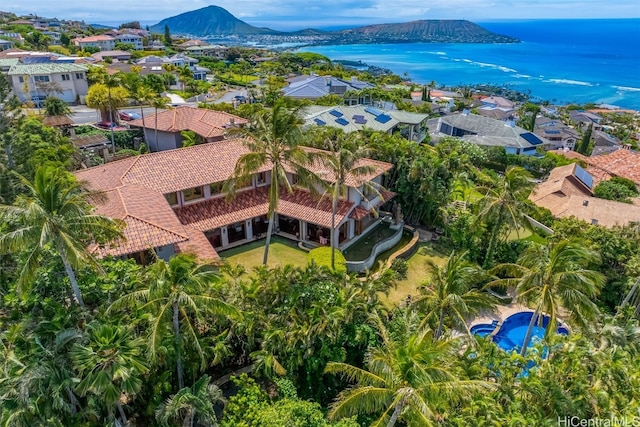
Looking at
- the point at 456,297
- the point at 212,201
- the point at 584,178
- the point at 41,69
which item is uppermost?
the point at 41,69

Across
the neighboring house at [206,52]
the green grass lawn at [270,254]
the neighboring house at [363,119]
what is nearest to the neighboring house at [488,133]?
the neighboring house at [363,119]

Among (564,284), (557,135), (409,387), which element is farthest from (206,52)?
(409,387)

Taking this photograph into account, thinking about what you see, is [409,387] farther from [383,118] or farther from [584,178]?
[584,178]

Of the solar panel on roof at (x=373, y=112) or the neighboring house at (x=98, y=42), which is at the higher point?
the neighboring house at (x=98, y=42)

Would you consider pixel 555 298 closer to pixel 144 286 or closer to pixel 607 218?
pixel 144 286

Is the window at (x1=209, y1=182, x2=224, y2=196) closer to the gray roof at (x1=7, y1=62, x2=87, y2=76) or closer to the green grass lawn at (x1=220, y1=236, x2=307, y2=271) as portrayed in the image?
the green grass lawn at (x1=220, y1=236, x2=307, y2=271)

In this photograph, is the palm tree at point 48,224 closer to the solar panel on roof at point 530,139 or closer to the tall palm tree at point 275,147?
the tall palm tree at point 275,147

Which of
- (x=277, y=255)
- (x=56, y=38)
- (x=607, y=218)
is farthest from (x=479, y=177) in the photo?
(x=56, y=38)
